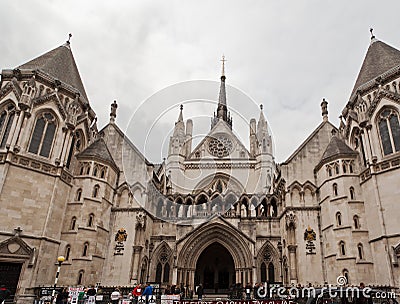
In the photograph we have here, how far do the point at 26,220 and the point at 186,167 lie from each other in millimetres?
18332

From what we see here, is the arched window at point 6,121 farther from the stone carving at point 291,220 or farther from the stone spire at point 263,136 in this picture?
the stone spire at point 263,136

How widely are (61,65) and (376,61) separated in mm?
23768

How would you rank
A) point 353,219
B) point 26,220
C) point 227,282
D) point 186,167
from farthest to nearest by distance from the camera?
point 186,167
point 227,282
point 353,219
point 26,220

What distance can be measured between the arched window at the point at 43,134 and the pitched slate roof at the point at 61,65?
3.47 m

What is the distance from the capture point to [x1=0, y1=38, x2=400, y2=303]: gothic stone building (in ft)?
58.5

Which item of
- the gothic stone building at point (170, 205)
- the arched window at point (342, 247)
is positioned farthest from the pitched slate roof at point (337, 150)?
the arched window at point (342, 247)

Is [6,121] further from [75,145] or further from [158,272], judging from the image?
[158,272]

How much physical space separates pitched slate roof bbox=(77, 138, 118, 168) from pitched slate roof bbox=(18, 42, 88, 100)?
13.9ft

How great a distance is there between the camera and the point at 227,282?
2850 cm

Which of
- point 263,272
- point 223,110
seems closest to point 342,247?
point 263,272

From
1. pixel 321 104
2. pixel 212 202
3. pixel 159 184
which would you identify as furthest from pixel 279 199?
pixel 159 184

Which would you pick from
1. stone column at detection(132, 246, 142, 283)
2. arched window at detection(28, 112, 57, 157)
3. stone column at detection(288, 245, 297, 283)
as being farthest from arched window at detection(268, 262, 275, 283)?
arched window at detection(28, 112, 57, 157)

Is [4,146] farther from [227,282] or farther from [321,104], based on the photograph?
[321,104]

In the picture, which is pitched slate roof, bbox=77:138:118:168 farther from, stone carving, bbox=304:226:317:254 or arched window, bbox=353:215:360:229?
arched window, bbox=353:215:360:229
